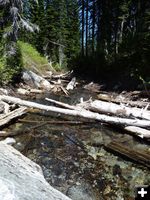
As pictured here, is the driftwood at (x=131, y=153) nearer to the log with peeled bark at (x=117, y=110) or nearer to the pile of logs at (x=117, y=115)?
the pile of logs at (x=117, y=115)

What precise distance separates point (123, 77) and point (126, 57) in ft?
7.57

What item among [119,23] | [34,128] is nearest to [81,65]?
[119,23]

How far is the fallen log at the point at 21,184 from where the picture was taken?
4937 mm

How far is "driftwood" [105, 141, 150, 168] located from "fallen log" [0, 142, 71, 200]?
397cm

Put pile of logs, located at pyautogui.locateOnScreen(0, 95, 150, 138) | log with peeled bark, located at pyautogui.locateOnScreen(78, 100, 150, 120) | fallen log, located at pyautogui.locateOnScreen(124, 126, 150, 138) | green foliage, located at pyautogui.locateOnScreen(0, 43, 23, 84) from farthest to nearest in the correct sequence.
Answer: green foliage, located at pyautogui.locateOnScreen(0, 43, 23, 84), log with peeled bark, located at pyautogui.locateOnScreen(78, 100, 150, 120), pile of logs, located at pyautogui.locateOnScreen(0, 95, 150, 138), fallen log, located at pyautogui.locateOnScreen(124, 126, 150, 138)

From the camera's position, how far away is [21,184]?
542cm

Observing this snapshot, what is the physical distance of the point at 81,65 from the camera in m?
38.9

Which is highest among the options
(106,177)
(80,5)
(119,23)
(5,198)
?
(80,5)

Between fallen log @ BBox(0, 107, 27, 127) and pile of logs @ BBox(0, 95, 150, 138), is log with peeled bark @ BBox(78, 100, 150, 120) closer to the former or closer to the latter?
pile of logs @ BBox(0, 95, 150, 138)

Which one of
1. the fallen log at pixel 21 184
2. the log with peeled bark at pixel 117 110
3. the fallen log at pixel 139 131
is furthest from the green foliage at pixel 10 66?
the fallen log at pixel 21 184

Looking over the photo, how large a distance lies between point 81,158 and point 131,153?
166 centimetres

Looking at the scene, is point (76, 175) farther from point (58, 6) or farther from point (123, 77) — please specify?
point (58, 6)

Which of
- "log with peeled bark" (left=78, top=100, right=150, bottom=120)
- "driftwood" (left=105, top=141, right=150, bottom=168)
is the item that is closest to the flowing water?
"driftwood" (left=105, top=141, right=150, bottom=168)

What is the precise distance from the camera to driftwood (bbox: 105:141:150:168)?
9.59 m
